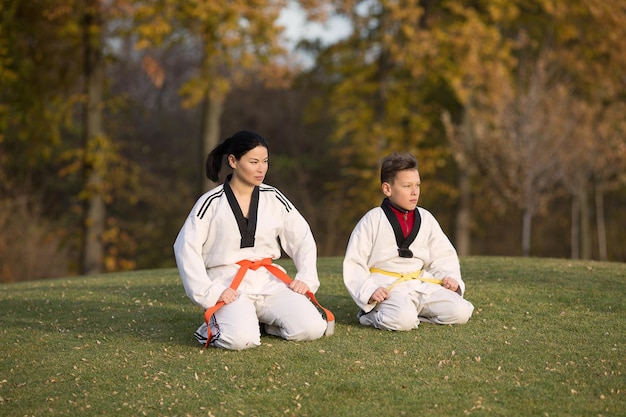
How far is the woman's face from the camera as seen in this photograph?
219 inches

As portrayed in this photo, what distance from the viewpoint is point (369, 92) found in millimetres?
19031

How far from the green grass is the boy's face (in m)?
0.95

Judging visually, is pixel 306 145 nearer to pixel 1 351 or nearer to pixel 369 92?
pixel 369 92

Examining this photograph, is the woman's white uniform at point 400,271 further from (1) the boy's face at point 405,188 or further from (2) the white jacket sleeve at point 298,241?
(2) the white jacket sleeve at point 298,241

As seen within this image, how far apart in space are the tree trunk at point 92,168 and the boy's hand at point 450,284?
35.4 ft

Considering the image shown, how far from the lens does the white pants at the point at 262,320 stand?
17.0 feet

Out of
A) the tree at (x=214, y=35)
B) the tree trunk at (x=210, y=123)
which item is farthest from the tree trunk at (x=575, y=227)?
the tree trunk at (x=210, y=123)

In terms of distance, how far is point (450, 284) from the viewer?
5879 millimetres

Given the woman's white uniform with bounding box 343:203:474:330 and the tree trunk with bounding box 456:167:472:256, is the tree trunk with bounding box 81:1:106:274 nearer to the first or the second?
the tree trunk with bounding box 456:167:472:256

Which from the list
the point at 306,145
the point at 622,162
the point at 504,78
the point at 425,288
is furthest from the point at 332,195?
the point at 425,288

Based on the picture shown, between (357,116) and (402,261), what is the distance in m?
13.3

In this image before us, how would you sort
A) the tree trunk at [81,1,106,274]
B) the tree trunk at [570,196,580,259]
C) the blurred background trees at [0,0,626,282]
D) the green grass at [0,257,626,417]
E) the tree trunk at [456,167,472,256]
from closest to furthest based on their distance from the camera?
the green grass at [0,257,626,417], the blurred background trees at [0,0,626,282], the tree trunk at [81,1,106,274], the tree trunk at [456,167,472,256], the tree trunk at [570,196,580,259]

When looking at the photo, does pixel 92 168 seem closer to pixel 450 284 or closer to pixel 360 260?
pixel 360 260

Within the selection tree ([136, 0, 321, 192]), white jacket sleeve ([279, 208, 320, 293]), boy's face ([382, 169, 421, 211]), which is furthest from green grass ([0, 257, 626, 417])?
tree ([136, 0, 321, 192])
